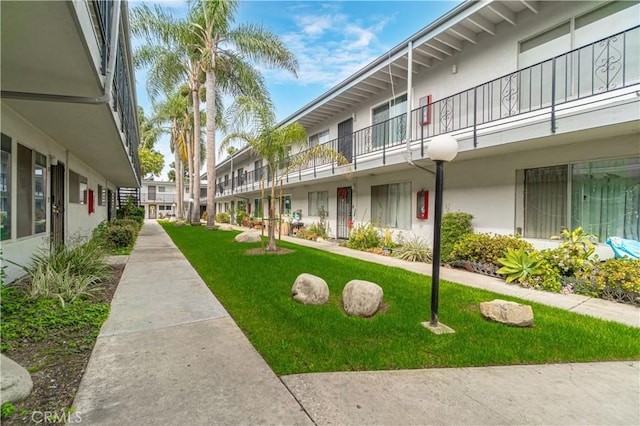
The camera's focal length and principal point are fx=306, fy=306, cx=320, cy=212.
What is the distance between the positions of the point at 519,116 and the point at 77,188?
43.2ft

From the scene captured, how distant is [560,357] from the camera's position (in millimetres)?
3193

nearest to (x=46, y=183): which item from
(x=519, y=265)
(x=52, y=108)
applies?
(x=52, y=108)

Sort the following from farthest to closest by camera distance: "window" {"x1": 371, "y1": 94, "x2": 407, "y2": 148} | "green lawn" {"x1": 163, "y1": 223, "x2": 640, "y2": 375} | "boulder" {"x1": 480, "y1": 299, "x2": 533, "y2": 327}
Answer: "window" {"x1": 371, "y1": 94, "x2": 407, "y2": 148} → "boulder" {"x1": 480, "y1": 299, "x2": 533, "y2": 327} → "green lawn" {"x1": 163, "y1": 223, "x2": 640, "y2": 375}

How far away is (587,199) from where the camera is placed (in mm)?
6391

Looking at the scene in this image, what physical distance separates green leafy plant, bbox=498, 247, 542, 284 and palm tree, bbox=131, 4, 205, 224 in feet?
57.0

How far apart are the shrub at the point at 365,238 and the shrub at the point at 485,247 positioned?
11.1 feet

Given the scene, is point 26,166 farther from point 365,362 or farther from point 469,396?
point 469,396

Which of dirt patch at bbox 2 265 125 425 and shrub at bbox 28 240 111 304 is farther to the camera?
shrub at bbox 28 240 111 304

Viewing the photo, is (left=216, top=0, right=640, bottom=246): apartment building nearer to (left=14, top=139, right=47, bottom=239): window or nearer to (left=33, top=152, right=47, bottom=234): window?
(left=14, top=139, right=47, bottom=239): window

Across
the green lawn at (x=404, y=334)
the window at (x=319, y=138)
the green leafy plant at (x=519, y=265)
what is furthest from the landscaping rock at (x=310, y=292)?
the window at (x=319, y=138)

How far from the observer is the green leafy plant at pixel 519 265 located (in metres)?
6.24

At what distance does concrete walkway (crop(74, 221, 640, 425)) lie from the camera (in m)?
2.20

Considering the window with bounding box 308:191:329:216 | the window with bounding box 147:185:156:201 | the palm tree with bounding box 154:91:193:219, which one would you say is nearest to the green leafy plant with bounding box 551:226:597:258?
the window with bounding box 308:191:329:216

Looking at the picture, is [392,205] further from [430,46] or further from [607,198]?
[607,198]
